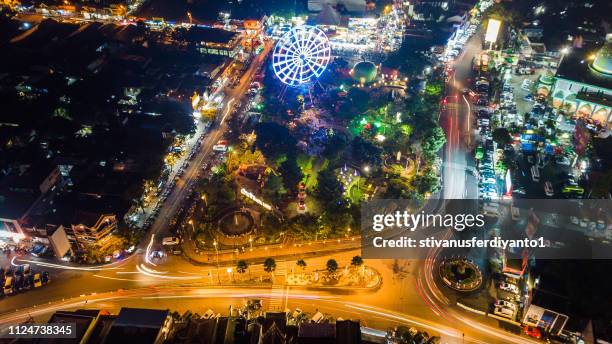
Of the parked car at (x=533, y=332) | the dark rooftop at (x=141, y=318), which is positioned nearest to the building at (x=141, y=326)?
the dark rooftop at (x=141, y=318)

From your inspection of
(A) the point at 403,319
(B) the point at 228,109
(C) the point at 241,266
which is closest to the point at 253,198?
(C) the point at 241,266

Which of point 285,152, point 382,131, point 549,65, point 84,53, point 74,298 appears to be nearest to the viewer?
point 74,298

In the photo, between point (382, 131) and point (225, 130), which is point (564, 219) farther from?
point (225, 130)

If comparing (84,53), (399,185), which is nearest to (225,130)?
(399,185)

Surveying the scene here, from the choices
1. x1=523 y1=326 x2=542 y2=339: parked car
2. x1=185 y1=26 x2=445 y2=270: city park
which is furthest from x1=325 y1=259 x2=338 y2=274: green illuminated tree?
x1=523 y1=326 x2=542 y2=339: parked car

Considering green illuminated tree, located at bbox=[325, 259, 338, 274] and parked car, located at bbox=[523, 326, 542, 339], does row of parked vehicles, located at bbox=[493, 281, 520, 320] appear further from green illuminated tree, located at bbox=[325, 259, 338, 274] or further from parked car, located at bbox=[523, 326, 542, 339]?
green illuminated tree, located at bbox=[325, 259, 338, 274]
